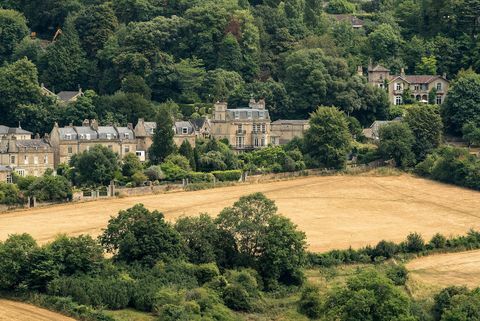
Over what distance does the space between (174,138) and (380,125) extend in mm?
16877

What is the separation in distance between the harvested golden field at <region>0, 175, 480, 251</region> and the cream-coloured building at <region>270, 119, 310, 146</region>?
901 cm

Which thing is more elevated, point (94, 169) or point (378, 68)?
point (378, 68)

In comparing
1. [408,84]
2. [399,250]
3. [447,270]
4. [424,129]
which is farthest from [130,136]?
[447,270]

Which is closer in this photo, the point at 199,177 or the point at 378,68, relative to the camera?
the point at 199,177

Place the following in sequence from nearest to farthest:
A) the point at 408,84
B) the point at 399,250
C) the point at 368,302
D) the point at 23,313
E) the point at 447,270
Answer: the point at 368,302 < the point at 23,313 < the point at 447,270 < the point at 399,250 < the point at 408,84

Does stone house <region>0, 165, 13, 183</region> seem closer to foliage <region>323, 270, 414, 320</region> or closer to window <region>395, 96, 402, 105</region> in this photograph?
foliage <region>323, 270, 414, 320</region>

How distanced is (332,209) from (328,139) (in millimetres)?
11504

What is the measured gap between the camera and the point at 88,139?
3844 inches

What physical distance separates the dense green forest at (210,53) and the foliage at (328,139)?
8.70 metres

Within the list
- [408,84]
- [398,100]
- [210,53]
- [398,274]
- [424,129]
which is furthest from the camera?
[210,53]

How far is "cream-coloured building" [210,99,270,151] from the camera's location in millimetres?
103500

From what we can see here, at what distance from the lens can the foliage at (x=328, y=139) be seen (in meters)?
98.5

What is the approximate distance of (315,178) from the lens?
97.4 metres

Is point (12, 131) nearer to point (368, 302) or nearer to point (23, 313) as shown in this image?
point (23, 313)
